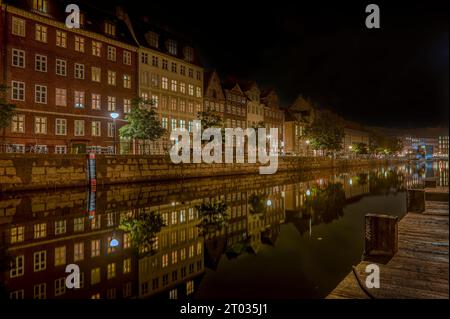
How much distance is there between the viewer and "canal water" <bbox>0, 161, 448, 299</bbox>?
8883mm

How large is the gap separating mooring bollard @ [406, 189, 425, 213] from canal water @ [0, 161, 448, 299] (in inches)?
106

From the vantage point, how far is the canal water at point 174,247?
888 centimetres

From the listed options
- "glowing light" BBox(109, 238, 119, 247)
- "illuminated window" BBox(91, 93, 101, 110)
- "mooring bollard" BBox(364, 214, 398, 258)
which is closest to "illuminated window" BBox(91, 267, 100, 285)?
"glowing light" BBox(109, 238, 119, 247)

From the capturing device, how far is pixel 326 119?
88.2 m

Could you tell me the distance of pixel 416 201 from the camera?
15875mm

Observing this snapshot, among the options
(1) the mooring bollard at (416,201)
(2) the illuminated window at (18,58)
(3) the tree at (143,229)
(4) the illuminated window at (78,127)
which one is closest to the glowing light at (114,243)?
(3) the tree at (143,229)

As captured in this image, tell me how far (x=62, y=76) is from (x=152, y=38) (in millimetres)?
17432

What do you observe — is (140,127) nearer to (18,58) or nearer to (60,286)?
(18,58)

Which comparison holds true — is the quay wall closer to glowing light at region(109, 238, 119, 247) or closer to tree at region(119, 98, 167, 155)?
tree at region(119, 98, 167, 155)

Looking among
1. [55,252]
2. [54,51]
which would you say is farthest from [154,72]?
[55,252]

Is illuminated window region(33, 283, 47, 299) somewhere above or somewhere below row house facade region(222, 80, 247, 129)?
below

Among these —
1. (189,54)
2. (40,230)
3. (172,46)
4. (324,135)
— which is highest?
(172,46)

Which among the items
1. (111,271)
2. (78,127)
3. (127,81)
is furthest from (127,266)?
(127,81)

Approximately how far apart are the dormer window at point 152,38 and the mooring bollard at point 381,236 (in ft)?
166
